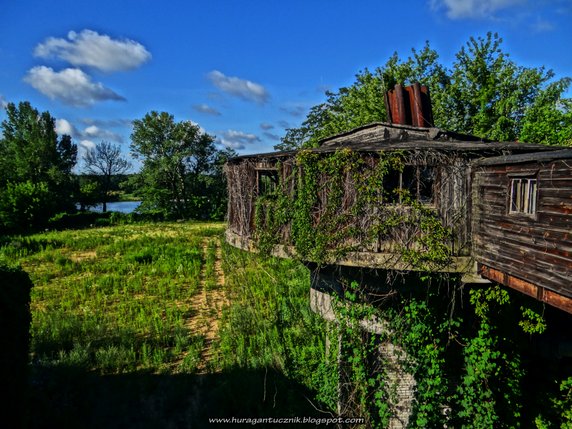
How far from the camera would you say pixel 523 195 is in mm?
6566

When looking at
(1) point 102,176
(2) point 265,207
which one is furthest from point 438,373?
(1) point 102,176

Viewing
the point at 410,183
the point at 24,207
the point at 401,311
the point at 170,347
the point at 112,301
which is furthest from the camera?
the point at 24,207

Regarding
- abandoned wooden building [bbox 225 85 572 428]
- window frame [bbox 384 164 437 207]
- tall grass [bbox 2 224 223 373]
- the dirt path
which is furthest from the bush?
window frame [bbox 384 164 437 207]

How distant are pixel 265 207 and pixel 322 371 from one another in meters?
5.22

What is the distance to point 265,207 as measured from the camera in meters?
8.73

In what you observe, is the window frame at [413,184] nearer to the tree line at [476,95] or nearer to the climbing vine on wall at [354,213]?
the climbing vine on wall at [354,213]

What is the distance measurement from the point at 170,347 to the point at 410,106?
36.0 feet

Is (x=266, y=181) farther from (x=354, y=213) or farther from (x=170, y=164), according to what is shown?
(x=170, y=164)

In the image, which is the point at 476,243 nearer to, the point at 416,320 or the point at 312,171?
the point at 416,320

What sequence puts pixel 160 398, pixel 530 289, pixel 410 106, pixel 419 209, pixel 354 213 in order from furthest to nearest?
pixel 410 106, pixel 160 398, pixel 354 213, pixel 419 209, pixel 530 289

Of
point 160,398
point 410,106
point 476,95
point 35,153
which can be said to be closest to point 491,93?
point 476,95

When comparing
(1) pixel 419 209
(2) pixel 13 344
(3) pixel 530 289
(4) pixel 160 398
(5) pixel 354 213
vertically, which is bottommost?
(4) pixel 160 398

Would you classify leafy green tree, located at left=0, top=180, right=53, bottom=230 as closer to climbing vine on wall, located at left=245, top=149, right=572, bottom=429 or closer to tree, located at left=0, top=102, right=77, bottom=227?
tree, located at left=0, top=102, right=77, bottom=227

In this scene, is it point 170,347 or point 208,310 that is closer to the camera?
point 170,347
